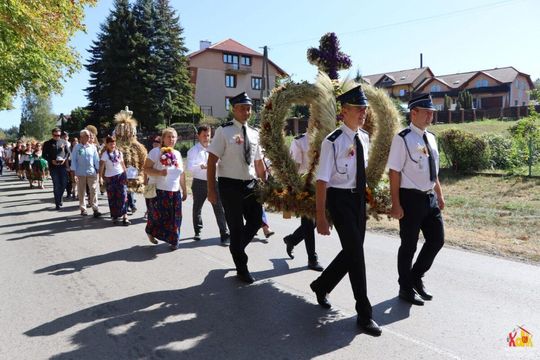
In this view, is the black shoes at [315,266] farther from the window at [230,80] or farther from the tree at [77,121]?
the window at [230,80]

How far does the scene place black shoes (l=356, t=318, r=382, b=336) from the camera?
4020mm

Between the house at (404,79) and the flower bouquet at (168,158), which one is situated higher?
the house at (404,79)

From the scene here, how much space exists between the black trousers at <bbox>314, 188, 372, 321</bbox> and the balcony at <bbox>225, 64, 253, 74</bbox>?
56.5 m

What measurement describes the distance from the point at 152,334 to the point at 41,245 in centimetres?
469

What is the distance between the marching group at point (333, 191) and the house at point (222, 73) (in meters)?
49.6

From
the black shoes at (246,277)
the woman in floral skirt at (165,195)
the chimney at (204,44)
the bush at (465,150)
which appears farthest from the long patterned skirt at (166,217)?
the chimney at (204,44)

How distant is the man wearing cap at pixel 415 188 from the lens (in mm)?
4625

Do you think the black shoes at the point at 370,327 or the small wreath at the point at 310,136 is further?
the small wreath at the point at 310,136

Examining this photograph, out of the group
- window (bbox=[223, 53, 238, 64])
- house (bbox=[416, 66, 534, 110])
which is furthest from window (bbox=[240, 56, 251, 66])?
house (bbox=[416, 66, 534, 110])

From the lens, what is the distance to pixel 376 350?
12.3 feet

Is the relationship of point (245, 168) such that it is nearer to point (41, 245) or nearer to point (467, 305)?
point (467, 305)

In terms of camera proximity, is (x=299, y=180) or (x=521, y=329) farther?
(x=299, y=180)

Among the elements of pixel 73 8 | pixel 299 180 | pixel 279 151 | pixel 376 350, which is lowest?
pixel 376 350

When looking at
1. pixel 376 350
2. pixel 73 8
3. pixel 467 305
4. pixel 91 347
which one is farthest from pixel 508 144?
pixel 73 8
